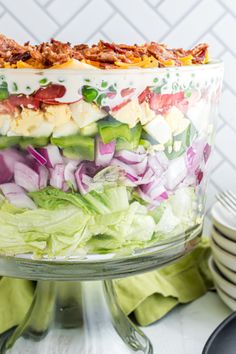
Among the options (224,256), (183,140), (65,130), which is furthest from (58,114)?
(224,256)

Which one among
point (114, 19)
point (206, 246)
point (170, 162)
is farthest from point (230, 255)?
point (114, 19)

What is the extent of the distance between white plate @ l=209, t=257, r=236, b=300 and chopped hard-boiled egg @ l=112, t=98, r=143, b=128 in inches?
13.6

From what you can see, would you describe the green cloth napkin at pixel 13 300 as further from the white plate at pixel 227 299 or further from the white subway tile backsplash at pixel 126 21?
the white subway tile backsplash at pixel 126 21

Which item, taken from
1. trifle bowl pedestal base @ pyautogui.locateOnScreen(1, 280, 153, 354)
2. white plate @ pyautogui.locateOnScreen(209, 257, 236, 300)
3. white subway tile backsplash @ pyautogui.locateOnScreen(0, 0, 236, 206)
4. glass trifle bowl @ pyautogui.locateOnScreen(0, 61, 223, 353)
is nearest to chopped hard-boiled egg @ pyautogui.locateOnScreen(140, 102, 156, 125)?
glass trifle bowl @ pyautogui.locateOnScreen(0, 61, 223, 353)

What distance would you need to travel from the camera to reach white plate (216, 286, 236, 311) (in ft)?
2.93

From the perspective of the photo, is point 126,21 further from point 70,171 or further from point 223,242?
point 70,171

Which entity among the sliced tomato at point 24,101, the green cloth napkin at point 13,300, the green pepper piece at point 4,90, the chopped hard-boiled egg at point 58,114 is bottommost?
the green cloth napkin at point 13,300

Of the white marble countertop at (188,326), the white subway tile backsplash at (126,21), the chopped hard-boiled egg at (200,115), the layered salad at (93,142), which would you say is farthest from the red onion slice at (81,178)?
the white subway tile backsplash at (126,21)

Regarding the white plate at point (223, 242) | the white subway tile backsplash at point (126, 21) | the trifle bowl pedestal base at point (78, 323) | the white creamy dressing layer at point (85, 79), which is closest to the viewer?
the white creamy dressing layer at point (85, 79)

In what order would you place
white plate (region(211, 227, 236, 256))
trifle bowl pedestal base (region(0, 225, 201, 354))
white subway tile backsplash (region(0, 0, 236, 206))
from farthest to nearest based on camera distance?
1. white subway tile backsplash (region(0, 0, 236, 206))
2. white plate (region(211, 227, 236, 256))
3. trifle bowl pedestal base (region(0, 225, 201, 354))

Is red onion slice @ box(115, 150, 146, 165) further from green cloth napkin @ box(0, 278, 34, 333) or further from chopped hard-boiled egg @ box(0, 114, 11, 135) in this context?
green cloth napkin @ box(0, 278, 34, 333)

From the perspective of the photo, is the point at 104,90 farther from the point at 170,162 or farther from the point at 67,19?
the point at 67,19

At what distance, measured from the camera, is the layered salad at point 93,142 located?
0.60 m

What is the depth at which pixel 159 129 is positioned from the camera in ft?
2.07
